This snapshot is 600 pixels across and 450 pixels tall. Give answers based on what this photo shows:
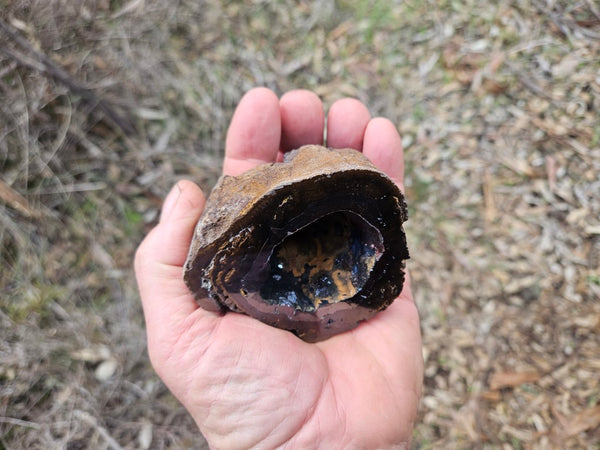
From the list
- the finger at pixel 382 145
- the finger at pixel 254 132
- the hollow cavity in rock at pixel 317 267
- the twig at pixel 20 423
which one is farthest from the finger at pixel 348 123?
the twig at pixel 20 423

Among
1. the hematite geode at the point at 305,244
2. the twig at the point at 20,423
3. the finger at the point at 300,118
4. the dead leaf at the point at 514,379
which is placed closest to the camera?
the hematite geode at the point at 305,244

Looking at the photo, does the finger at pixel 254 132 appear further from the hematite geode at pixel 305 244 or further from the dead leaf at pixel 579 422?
the dead leaf at pixel 579 422

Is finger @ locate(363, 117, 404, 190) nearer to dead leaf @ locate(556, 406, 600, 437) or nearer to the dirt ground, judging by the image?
the dirt ground

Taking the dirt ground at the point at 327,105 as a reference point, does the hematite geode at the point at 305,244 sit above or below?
above

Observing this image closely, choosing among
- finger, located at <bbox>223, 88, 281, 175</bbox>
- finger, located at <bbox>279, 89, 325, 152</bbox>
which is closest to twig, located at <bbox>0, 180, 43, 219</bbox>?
finger, located at <bbox>223, 88, 281, 175</bbox>

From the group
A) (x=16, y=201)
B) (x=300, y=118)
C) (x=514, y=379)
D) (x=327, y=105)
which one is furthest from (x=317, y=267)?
(x=16, y=201)

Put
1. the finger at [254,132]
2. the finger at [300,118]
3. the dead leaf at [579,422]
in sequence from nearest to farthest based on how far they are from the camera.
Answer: the finger at [254,132]
the finger at [300,118]
the dead leaf at [579,422]
